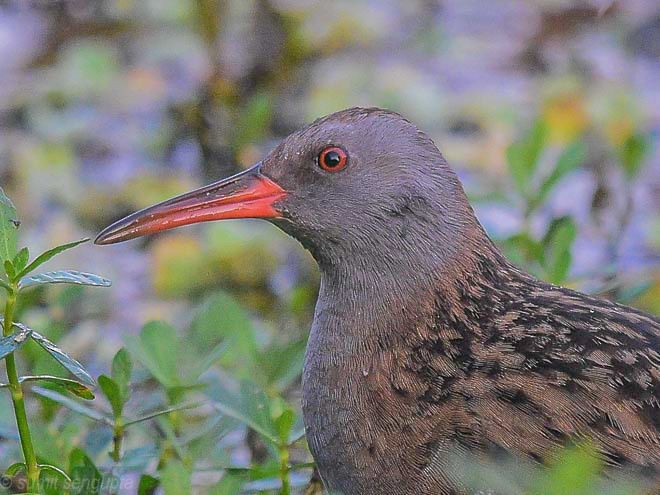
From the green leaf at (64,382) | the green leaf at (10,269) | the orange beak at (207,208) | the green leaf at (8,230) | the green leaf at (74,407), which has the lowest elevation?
the green leaf at (74,407)

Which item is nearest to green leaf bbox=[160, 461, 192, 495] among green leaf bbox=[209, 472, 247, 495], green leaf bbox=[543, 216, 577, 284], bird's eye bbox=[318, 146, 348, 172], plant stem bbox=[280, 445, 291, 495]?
green leaf bbox=[209, 472, 247, 495]

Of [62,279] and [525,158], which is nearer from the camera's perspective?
→ [62,279]

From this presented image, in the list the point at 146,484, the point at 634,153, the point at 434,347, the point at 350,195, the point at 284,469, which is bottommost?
the point at 146,484

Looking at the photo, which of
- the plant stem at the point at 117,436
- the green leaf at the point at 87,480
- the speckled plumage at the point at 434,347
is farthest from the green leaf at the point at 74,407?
the speckled plumage at the point at 434,347

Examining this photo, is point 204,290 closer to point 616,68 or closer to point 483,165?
point 483,165

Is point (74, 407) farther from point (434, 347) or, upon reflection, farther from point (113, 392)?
point (434, 347)

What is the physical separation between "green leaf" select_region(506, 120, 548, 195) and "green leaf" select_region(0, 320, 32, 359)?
6.23ft

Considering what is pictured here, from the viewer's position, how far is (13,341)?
255 cm

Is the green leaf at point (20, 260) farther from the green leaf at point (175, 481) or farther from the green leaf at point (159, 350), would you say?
the green leaf at point (159, 350)

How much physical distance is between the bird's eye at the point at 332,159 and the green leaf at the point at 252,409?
519 millimetres

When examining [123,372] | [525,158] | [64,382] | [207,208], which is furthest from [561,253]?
[64,382]

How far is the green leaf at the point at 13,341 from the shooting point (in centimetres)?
251

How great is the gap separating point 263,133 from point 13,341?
3744 millimetres

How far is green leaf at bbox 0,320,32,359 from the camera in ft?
8.25
